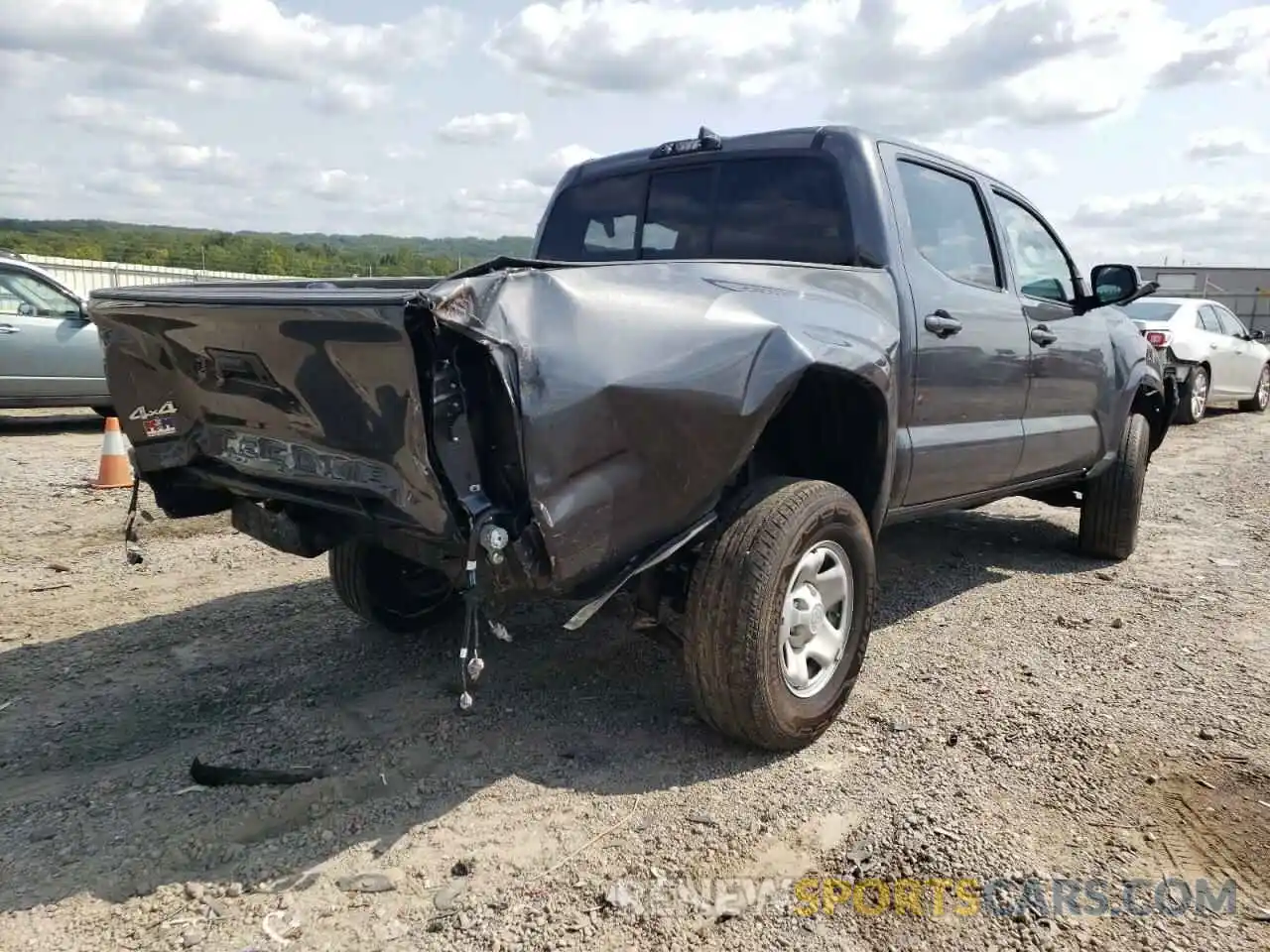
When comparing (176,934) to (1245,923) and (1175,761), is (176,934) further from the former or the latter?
(1175,761)

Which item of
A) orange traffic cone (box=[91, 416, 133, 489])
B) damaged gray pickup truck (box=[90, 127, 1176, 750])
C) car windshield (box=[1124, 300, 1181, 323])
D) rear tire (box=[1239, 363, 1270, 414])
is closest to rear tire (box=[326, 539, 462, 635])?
damaged gray pickup truck (box=[90, 127, 1176, 750])

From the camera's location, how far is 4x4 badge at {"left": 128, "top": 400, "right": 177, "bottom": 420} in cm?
337

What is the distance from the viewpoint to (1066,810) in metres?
2.99

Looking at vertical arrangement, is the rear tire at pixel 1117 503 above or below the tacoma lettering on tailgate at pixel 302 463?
below

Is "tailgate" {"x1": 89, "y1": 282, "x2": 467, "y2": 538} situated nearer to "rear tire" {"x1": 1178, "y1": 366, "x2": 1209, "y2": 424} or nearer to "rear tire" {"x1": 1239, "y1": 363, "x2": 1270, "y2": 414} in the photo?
"rear tire" {"x1": 1178, "y1": 366, "x2": 1209, "y2": 424}

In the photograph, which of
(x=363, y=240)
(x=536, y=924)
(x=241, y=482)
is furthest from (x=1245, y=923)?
(x=363, y=240)

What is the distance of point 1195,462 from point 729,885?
9.13 m

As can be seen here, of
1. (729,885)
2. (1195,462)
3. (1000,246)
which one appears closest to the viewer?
A: (729,885)

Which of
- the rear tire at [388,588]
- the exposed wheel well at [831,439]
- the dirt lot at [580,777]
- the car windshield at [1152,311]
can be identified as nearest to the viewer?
the dirt lot at [580,777]

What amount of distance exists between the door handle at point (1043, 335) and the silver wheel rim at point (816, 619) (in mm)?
1961

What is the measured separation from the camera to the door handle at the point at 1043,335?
4.82m

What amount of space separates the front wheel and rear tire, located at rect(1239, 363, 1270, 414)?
14.1 m

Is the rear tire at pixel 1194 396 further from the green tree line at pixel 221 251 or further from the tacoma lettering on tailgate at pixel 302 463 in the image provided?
the tacoma lettering on tailgate at pixel 302 463

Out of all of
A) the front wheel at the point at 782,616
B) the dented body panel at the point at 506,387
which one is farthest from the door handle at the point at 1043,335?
the front wheel at the point at 782,616
